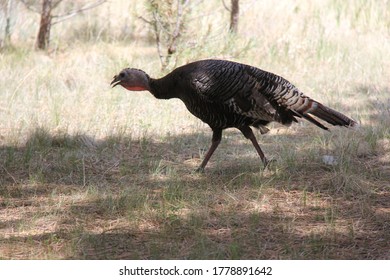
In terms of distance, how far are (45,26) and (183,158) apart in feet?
14.3

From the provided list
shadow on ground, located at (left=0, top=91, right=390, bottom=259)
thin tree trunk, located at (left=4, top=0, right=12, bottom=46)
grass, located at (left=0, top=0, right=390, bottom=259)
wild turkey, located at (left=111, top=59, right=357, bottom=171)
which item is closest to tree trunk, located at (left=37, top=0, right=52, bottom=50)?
grass, located at (left=0, top=0, right=390, bottom=259)

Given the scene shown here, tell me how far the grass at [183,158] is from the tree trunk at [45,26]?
22 centimetres

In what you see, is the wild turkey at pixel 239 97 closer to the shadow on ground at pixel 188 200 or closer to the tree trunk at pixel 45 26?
the shadow on ground at pixel 188 200

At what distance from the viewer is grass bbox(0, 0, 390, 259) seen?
464 cm

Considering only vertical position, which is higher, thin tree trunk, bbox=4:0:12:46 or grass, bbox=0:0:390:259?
thin tree trunk, bbox=4:0:12:46

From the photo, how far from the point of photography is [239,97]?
573cm

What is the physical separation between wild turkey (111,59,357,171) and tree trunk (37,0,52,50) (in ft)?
15.0

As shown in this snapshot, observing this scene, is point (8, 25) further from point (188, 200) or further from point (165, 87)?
point (188, 200)

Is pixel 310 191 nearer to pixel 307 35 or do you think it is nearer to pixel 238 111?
pixel 238 111

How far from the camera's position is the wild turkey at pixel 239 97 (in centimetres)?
574

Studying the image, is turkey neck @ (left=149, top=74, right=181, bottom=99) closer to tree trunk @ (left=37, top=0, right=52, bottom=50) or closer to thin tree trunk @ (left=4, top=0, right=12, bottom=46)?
tree trunk @ (left=37, top=0, right=52, bottom=50)

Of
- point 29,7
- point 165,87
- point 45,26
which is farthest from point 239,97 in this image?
point 29,7

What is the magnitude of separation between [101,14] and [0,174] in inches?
234

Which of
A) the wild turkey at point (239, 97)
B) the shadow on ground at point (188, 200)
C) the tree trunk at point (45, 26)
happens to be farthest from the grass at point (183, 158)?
the wild turkey at point (239, 97)
